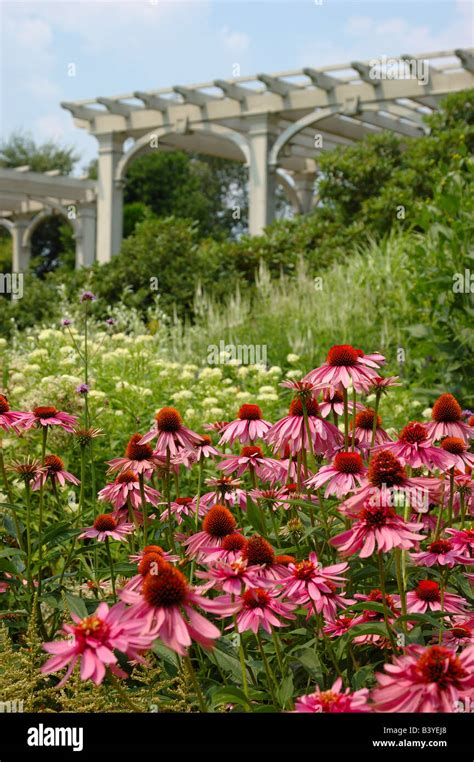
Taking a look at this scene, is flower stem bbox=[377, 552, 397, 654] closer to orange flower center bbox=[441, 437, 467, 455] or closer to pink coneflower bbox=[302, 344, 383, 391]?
orange flower center bbox=[441, 437, 467, 455]

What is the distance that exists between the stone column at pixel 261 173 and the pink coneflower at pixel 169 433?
12.7m

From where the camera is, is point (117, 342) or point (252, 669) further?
point (117, 342)

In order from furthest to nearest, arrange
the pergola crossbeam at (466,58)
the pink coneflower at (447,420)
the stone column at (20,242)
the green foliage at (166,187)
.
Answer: the green foliage at (166,187) → the stone column at (20,242) → the pergola crossbeam at (466,58) → the pink coneflower at (447,420)

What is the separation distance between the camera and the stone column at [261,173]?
568 inches

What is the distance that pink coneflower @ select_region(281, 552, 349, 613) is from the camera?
146cm

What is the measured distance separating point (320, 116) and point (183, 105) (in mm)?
2885

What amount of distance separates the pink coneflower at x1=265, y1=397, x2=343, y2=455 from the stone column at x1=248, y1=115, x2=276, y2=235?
12.6 meters

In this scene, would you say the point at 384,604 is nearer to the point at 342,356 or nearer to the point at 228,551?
the point at 228,551

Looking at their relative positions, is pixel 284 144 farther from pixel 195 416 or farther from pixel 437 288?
pixel 195 416

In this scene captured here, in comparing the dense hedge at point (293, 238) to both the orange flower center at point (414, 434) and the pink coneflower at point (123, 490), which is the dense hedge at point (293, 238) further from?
the orange flower center at point (414, 434)

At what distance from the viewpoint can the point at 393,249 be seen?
8.88 meters

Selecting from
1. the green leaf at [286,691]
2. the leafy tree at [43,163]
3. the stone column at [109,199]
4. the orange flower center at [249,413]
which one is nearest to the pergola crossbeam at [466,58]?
the stone column at [109,199]

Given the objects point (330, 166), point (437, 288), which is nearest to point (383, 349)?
point (437, 288)

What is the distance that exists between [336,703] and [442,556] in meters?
0.63
